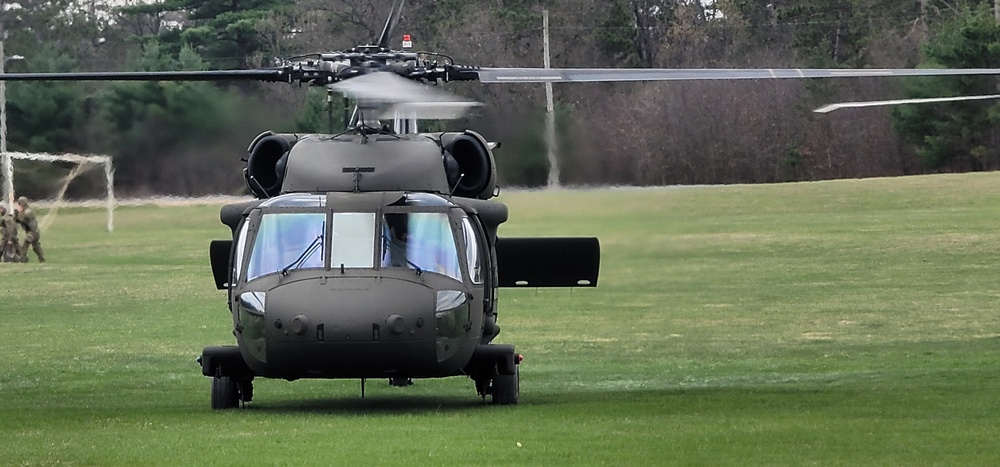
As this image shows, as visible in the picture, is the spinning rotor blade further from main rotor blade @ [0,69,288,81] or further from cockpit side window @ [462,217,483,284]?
cockpit side window @ [462,217,483,284]

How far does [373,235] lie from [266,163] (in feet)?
7.55

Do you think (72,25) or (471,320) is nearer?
(471,320)

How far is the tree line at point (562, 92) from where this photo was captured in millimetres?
20766

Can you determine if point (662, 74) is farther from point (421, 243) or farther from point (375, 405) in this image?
point (375, 405)

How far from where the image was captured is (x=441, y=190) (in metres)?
16.6

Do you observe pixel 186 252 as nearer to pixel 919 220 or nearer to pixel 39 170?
pixel 919 220

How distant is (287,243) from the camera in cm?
1566

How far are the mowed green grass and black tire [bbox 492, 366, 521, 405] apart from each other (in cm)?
15

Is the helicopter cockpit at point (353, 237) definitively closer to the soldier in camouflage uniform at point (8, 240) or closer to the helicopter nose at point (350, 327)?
the helicopter nose at point (350, 327)

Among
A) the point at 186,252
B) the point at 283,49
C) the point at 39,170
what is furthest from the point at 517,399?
the point at 186,252

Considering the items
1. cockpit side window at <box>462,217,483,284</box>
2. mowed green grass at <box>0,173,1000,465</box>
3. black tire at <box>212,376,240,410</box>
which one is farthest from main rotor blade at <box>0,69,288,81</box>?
black tire at <box>212,376,240,410</box>

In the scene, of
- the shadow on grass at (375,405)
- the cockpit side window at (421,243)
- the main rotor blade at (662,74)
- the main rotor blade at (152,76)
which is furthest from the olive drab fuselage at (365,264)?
the main rotor blade at (662,74)

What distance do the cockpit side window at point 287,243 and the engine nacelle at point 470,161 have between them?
72.1 inches

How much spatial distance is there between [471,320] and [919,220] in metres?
41.6
